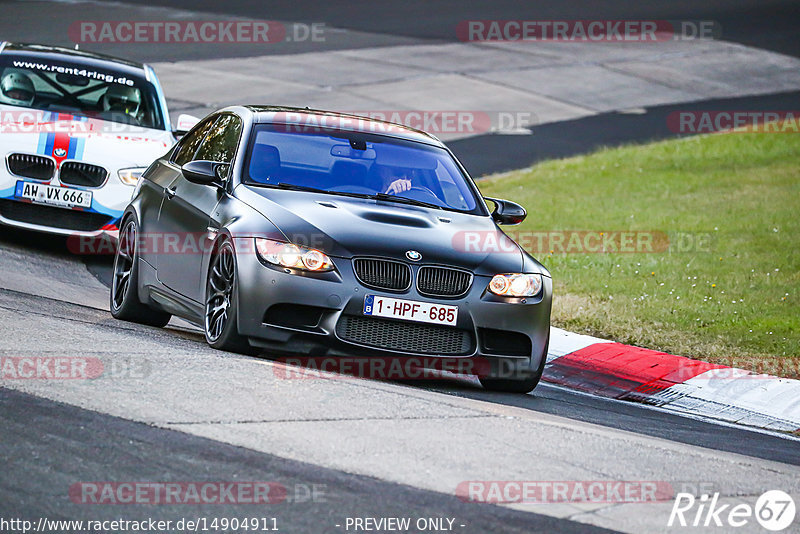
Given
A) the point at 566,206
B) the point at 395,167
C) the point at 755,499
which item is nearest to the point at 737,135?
the point at 566,206

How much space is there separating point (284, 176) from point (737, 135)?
17.1 m

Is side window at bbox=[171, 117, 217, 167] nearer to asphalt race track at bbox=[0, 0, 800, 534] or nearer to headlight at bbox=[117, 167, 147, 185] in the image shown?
asphalt race track at bbox=[0, 0, 800, 534]

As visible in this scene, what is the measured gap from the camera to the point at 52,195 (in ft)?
37.7

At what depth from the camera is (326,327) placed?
751cm

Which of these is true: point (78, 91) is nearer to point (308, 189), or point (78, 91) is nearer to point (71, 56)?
point (71, 56)

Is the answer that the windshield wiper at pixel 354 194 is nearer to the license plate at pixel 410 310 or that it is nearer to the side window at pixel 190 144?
the license plate at pixel 410 310

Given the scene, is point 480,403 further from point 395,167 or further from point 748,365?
point 748,365

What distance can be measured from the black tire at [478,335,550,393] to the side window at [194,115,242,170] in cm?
212

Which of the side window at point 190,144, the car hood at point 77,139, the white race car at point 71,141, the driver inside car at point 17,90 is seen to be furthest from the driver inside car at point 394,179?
the driver inside car at point 17,90

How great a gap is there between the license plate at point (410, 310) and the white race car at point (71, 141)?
463 cm

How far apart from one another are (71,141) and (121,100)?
1.53 m

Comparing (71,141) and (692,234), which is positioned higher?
(71,141)

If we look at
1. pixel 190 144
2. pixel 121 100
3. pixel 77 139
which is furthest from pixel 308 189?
pixel 121 100

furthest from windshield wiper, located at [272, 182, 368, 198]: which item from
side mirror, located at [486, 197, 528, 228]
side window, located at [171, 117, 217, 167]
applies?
side window, located at [171, 117, 217, 167]
